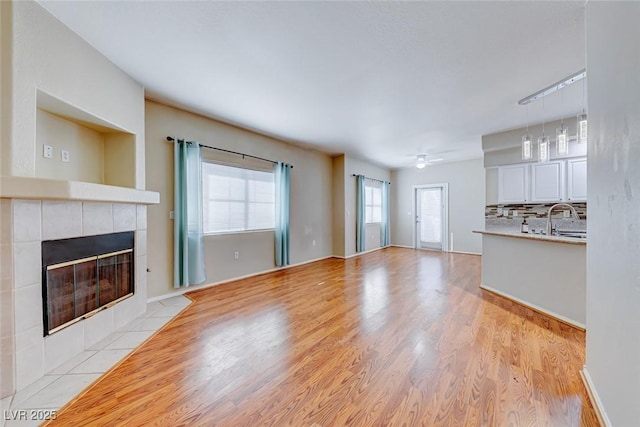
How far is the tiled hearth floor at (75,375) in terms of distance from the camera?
1.48 m

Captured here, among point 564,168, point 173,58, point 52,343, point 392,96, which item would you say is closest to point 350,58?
point 392,96

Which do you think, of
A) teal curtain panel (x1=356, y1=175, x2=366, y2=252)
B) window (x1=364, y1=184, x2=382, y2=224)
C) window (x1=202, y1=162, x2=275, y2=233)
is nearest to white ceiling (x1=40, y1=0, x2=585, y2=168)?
window (x1=202, y1=162, x2=275, y2=233)

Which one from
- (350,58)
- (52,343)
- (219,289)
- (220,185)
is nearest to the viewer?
(52,343)

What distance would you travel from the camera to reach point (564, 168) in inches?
162

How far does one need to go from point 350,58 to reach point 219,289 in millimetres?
3500

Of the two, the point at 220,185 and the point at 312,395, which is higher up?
the point at 220,185

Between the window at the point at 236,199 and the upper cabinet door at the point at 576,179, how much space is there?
5.09m

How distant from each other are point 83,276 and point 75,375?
2.57 feet

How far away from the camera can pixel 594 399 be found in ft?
4.93

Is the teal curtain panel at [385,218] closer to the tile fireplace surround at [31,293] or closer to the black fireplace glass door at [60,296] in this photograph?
the tile fireplace surround at [31,293]

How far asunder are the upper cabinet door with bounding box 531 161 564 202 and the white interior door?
2782 mm

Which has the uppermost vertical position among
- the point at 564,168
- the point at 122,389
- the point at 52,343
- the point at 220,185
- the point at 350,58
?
the point at 350,58

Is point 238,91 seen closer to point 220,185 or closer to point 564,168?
point 220,185

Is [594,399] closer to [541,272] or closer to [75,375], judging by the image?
[541,272]
